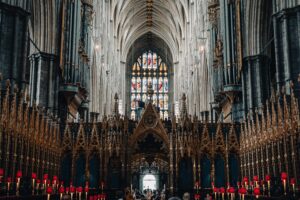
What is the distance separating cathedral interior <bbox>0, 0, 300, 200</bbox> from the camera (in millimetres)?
14844

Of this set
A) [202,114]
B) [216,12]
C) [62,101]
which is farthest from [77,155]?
[202,114]

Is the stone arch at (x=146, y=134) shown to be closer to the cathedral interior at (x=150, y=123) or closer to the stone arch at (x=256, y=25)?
the cathedral interior at (x=150, y=123)

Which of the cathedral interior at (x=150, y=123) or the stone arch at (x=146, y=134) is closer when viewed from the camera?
the cathedral interior at (x=150, y=123)

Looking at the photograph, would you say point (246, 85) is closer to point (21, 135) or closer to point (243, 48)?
point (243, 48)

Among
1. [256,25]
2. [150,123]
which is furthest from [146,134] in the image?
[256,25]

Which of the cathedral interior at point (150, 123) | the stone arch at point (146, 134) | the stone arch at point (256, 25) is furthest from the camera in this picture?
the stone arch at point (256, 25)

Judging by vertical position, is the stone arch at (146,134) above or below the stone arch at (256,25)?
below

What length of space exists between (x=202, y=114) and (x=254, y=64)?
1449 centimetres

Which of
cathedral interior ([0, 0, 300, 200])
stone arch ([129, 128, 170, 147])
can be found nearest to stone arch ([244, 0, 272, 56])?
cathedral interior ([0, 0, 300, 200])

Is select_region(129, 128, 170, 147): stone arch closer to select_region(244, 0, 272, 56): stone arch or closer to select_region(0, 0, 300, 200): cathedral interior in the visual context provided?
select_region(0, 0, 300, 200): cathedral interior

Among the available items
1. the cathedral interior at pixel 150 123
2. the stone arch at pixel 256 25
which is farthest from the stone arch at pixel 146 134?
the stone arch at pixel 256 25

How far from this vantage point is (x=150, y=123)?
21422mm

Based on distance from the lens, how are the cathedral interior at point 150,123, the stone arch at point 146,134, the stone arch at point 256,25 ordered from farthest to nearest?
1. the stone arch at point 256,25
2. the stone arch at point 146,134
3. the cathedral interior at point 150,123

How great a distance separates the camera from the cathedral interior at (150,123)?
14.8 metres
